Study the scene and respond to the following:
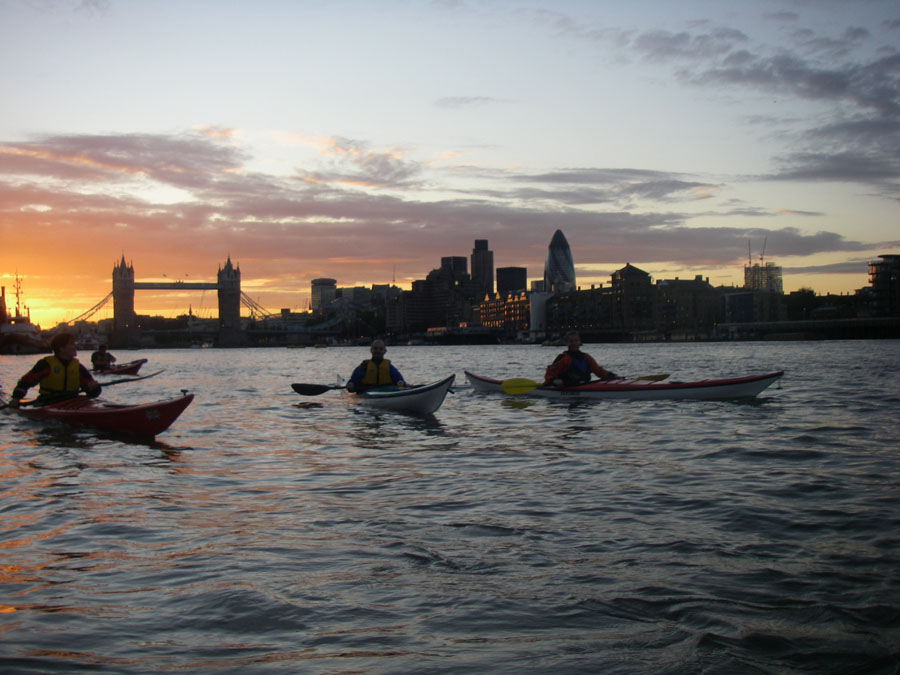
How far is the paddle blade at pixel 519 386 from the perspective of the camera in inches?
794

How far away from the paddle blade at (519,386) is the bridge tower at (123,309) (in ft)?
563

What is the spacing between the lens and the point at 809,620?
4289 millimetres

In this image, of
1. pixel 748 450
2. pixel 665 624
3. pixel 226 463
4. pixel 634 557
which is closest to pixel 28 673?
pixel 665 624

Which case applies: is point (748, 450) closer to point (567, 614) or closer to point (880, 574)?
point (880, 574)

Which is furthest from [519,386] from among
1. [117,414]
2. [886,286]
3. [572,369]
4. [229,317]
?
[229,317]

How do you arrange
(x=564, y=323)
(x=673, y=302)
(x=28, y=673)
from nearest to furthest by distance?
(x=28, y=673)
(x=673, y=302)
(x=564, y=323)

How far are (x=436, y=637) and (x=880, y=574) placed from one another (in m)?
3.13

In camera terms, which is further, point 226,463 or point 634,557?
point 226,463

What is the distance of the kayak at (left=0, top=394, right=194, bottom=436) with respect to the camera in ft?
43.3

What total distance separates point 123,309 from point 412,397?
189m

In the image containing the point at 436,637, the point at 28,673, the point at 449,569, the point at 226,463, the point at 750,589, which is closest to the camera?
the point at 28,673

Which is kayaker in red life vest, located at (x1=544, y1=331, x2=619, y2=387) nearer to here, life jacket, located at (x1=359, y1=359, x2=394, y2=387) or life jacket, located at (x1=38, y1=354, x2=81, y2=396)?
life jacket, located at (x1=359, y1=359, x2=394, y2=387)

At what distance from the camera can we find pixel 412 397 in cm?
1698

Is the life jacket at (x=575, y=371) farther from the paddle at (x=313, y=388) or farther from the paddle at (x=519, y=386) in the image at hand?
the paddle at (x=313, y=388)
